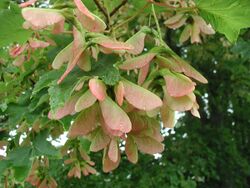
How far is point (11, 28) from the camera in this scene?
3.11 ft

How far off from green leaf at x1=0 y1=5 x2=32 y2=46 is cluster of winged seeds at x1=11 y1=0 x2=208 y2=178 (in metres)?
0.14

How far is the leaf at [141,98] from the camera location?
0.75 m

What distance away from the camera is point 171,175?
17.3 feet

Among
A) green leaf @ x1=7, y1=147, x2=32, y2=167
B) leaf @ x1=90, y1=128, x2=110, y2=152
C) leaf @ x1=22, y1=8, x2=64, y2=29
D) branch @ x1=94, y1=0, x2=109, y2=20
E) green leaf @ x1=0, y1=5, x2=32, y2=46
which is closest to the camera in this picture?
leaf @ x1=22, y1=8, x2=64, y2=29

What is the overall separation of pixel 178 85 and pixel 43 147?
1.90 ft

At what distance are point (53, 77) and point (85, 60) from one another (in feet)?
0.47

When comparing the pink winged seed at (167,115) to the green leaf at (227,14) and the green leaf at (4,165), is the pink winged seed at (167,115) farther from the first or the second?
the green leaf at (4,165)

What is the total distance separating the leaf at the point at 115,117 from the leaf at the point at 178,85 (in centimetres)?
9

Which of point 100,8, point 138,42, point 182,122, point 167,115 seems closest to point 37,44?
point 100,8

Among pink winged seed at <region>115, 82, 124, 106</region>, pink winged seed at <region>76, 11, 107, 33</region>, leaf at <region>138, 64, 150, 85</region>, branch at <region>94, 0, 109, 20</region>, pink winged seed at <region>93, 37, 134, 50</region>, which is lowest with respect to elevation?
branch at <region>94, 0, 109, 20</region>

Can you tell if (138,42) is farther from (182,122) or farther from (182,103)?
(182,122)

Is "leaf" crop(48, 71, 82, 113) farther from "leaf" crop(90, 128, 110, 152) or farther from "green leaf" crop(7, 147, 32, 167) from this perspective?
"green leaf" crop(7, 147, 32, 167)

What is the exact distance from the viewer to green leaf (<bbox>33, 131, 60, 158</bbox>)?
48.4 inches

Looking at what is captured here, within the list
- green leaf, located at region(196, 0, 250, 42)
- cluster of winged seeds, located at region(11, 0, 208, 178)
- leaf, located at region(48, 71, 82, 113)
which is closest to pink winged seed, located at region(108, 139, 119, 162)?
cluster of winged seeds, located at region(11, 0, 208, 178)
